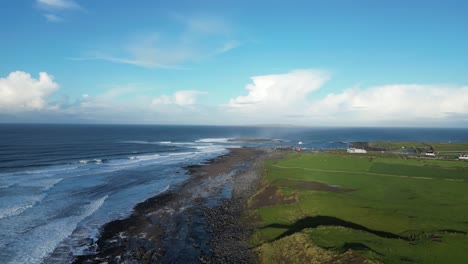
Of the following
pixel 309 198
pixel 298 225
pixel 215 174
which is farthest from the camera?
pixel 215 174

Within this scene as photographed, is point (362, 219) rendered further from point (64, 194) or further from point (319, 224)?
point (64, 194)

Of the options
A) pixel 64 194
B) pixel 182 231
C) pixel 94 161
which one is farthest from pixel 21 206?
pixel 94 161

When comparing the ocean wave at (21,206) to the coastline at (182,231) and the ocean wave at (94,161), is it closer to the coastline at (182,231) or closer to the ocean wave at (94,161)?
the coastline at (182,231)

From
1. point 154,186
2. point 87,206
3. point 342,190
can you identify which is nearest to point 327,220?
point 342,190

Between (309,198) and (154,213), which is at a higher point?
(309,198)

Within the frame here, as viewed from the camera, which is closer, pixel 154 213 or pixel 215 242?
pixel 215 242

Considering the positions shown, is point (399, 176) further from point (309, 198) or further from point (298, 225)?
point (298, 225)

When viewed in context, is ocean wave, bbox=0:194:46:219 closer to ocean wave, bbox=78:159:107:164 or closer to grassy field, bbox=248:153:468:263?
grassy field, bbox=248:153:468:263
